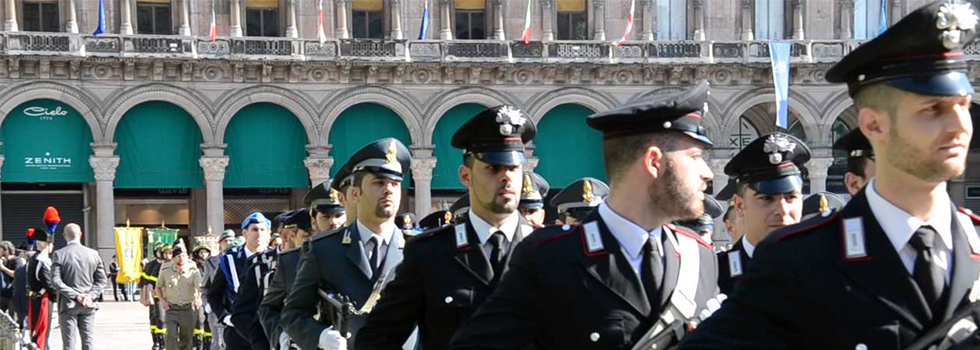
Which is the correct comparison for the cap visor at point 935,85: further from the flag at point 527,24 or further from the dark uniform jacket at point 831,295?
the flag at point 527,24

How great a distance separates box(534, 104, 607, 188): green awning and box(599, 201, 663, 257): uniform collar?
36.6 m

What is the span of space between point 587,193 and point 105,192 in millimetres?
29763

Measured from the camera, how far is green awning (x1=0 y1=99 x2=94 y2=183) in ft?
124

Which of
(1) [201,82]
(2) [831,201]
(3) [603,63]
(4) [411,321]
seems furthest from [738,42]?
(4) [411,321]

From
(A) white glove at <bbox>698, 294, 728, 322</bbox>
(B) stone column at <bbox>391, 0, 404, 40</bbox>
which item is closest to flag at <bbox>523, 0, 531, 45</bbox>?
(B) stone column at <bbox>391, 0, 404, 40</bbox>

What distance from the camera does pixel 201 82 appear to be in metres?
39.0

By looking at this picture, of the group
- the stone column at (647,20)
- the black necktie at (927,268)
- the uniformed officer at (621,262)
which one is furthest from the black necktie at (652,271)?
the stone column at (647,20)

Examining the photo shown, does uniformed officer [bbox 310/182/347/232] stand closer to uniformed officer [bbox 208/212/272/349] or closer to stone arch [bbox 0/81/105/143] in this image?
uniformed officer [bbox 208/212/272/349]

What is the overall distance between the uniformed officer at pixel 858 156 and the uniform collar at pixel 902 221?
333cm

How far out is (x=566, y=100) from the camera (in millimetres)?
41031

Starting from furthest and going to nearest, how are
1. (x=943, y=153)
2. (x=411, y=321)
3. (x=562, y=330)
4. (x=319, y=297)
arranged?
1. (x=319, y=297)
2. (x=411, y=321)
3. (x=562, y=330)
4. (x=943, y=153)

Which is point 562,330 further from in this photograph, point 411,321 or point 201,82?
point 201,82

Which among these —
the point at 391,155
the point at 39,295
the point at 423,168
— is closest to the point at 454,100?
the point at 423,168

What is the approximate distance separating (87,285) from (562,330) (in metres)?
13.9
